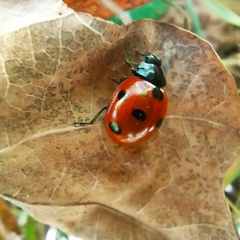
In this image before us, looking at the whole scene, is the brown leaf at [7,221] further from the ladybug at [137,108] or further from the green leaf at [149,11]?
the green leaf at [149,11]

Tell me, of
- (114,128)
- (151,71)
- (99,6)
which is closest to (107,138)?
(114,128)

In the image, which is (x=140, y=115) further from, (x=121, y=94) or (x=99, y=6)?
(x=99, y=6)

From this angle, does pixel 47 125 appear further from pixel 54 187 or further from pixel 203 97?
pixel 203 97

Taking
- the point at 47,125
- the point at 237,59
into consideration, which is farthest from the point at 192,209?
the point at 237,59

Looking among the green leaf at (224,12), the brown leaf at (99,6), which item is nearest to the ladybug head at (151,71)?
the brown leaf at (99,6)

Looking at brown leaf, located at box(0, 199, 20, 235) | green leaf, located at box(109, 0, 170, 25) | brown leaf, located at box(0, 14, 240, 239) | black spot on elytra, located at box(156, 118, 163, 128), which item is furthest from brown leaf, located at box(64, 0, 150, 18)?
brown leaf, located at box(0, 199, 20, 235)

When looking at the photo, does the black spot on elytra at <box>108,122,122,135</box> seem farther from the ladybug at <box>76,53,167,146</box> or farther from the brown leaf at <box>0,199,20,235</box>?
the brown leaf at <box>0,199,20,235</box>
